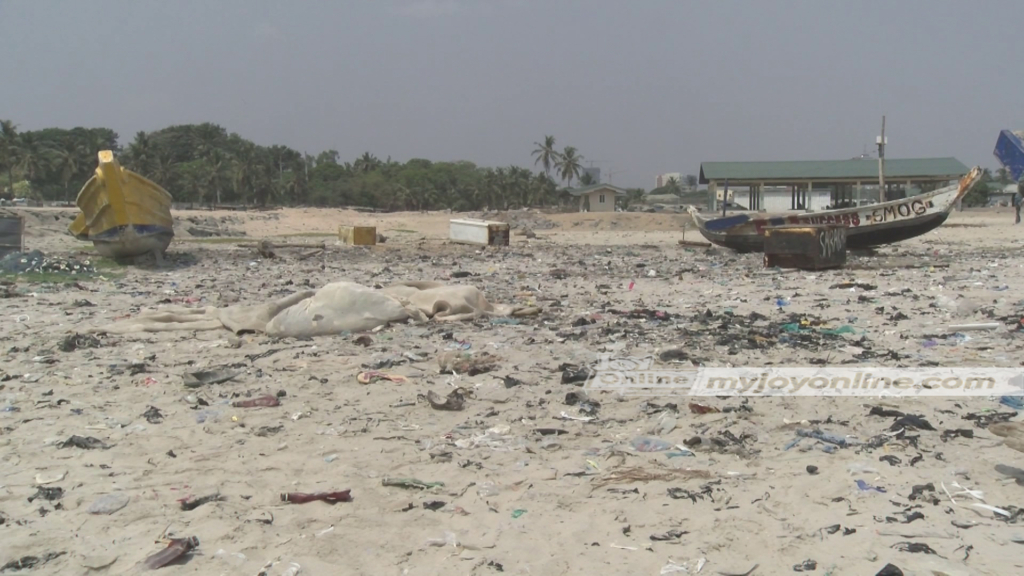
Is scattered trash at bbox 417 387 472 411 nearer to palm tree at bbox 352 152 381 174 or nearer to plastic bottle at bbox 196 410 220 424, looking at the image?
plastic bottle at bbox 196 410 220 424

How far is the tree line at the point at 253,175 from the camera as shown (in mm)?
51469

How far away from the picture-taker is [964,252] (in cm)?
1539

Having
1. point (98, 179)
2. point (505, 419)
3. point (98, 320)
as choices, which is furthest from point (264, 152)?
point (505, 419)

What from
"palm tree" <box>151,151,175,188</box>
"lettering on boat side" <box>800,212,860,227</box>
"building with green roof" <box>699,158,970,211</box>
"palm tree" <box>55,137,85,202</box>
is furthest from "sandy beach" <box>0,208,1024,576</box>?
"palm tree" <box>55,137,85,202</box>

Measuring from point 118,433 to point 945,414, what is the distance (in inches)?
167

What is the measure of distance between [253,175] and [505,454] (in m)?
53.4

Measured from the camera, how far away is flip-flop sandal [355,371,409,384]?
5.11m

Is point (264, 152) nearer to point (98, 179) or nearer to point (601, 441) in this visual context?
point (98, 179)

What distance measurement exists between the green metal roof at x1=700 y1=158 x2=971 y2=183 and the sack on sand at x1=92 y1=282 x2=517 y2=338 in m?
32.5

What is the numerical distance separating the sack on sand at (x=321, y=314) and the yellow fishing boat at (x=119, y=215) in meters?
6.65

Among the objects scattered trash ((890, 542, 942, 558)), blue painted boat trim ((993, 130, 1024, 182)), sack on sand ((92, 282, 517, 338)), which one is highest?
blue painted boat trim ((993, 130, 1024, 182))

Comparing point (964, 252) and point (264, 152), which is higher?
point (264, 152)

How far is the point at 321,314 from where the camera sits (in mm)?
6664

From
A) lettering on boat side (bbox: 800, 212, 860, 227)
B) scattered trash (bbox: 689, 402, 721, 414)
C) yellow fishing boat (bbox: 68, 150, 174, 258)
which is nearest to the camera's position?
scattered trash (bbox: 689, 402, 721, 414)
